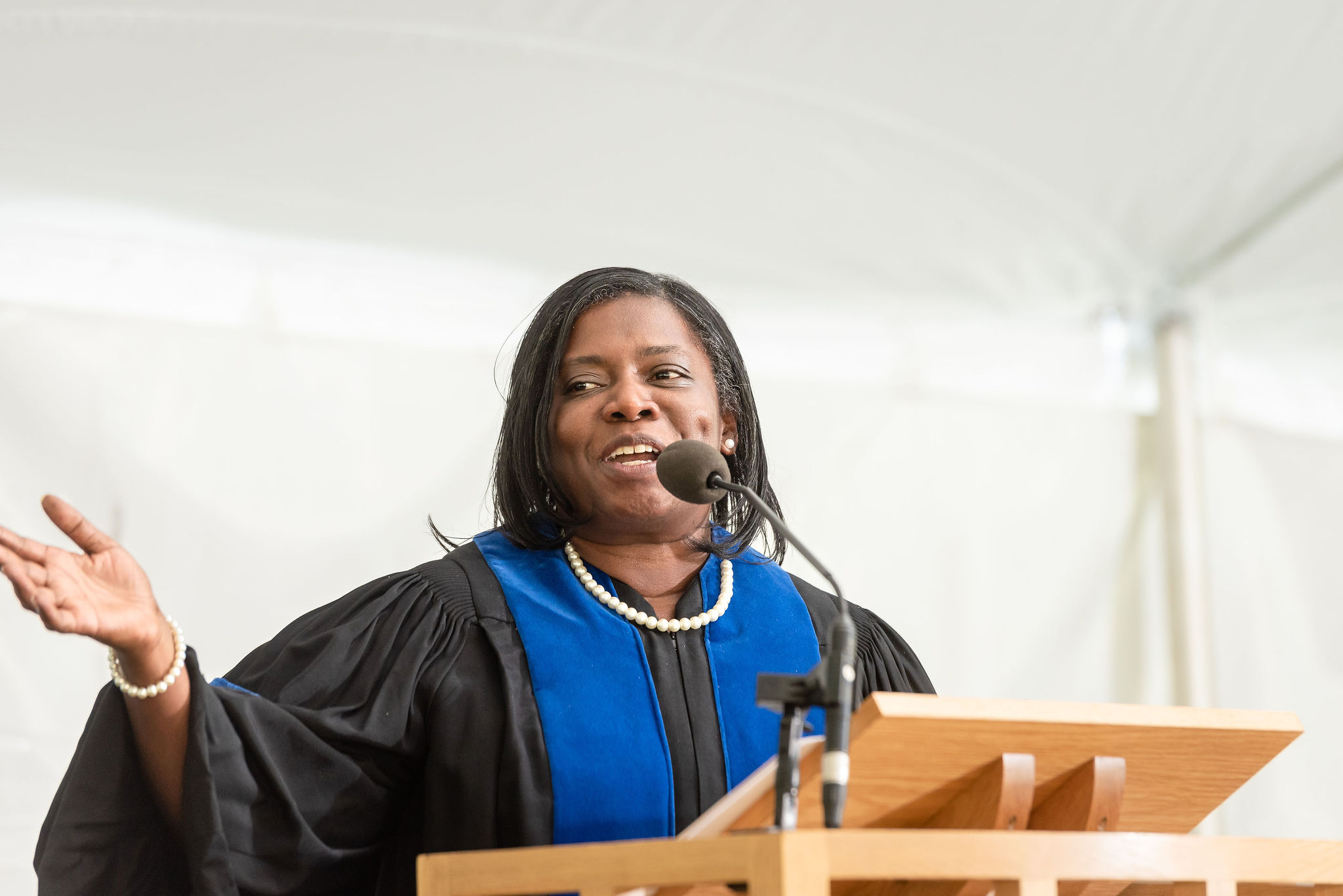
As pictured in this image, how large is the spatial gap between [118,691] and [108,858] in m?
0.23

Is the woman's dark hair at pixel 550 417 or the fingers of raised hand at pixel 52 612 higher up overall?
the woman's dark hair at pixel 550 417

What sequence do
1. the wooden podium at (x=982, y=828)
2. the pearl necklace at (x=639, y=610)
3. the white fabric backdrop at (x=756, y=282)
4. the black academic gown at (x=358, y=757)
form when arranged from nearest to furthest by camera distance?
the wooden podium at (x=982, y=828) → the black academic gown at (x=358, y=757) → the pearl necklace at (x=639, y=610) → the white fabric backdrop at (x=756, y=282)

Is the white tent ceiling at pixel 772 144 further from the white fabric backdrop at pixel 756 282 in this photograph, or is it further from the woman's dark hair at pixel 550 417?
the woman's dark hair at pixel 550 417

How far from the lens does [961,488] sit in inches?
162

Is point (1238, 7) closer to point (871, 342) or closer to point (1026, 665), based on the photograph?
point (871, 342)

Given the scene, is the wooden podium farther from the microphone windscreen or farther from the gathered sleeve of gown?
the gathered sleeve of gown

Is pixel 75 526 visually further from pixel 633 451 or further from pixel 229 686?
pixel 633 451

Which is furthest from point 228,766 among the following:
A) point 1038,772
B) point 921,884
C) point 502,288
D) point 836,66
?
point 836,66

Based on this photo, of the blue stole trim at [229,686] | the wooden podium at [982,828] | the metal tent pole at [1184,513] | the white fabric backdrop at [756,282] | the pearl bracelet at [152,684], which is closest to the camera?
the wooden podium at [982,828]

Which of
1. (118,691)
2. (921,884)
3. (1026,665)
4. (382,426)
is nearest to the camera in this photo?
(921,884)

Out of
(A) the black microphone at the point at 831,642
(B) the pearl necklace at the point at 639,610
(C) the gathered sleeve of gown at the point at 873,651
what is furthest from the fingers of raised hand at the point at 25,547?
(C) the gathered sleeve of gown at the point at 873,651

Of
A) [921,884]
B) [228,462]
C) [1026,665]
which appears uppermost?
[228,462]

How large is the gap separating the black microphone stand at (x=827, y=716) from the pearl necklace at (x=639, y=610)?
0.77 m

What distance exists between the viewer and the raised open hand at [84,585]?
1.38 m
